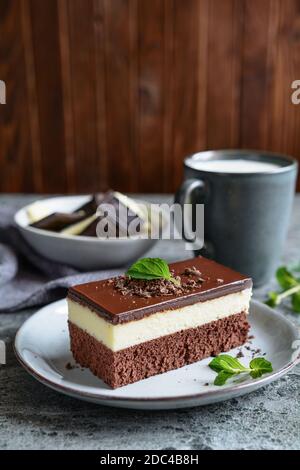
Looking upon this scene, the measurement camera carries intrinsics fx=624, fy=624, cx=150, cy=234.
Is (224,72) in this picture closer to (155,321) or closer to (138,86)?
(138,86)

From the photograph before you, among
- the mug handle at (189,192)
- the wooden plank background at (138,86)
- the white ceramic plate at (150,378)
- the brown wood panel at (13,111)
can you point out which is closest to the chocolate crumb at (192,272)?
the white ceramic plate at (150,378)

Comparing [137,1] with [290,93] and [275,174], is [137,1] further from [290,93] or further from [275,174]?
[275,174]

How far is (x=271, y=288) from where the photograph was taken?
127cm

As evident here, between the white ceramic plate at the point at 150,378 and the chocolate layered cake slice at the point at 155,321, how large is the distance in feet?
0.07

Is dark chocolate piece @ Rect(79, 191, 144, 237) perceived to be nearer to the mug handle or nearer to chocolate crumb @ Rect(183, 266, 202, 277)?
the mug handle

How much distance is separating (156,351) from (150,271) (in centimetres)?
12

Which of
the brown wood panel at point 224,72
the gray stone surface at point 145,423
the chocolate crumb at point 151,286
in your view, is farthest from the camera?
the brown wood panel at point 224,72

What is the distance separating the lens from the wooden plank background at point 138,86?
184 cm

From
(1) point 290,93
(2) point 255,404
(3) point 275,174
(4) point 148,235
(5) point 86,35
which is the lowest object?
(2) point 255,404

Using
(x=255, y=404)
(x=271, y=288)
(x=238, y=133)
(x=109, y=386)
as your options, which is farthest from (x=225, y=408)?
(x=238, y=133)

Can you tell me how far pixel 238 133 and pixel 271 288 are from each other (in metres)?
0.81

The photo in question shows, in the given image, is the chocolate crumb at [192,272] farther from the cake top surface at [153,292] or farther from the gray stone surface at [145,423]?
the gray stone surface at [145,423]

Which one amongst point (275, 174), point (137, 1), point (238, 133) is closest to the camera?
point (275, 174)

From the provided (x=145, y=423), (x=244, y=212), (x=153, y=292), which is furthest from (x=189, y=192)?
(x=145, y=423)
